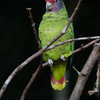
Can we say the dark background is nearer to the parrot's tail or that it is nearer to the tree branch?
the parrot's tail

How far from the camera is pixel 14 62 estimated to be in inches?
68.2

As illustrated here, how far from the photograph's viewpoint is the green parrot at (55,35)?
994 mm

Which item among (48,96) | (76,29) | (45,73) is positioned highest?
(76,29)

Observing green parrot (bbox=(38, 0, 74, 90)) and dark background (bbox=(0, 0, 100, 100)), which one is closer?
green parrot (bbox=(38, 0, 74, 90))

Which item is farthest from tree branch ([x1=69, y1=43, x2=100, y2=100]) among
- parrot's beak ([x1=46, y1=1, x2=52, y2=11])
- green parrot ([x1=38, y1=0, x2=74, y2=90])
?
parrot's beak ([x1=46, y1=1, x2=52, y2=11])

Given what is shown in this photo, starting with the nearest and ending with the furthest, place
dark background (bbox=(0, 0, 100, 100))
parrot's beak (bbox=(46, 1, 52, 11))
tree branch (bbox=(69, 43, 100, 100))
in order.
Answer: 1. tree branch (bbox=(69, 43, 100, 100))
2. parrot's beak (bbox=(46, 1, 52, 11))
3. dark background (bbox=(0, 0, 100, 100))

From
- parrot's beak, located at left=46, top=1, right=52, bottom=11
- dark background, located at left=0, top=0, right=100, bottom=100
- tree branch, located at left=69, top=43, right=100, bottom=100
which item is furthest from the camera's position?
dark background, located at left=0, top=0, right=100, bottom=100

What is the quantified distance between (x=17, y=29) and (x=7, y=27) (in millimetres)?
102

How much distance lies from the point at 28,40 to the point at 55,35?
2.45 feet

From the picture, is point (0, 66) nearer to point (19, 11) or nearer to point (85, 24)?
point (19, 11)

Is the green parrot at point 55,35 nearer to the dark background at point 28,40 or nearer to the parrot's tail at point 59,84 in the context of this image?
the parrot's tail at point 59,84

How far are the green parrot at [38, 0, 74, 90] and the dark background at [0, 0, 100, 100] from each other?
0.48 metres

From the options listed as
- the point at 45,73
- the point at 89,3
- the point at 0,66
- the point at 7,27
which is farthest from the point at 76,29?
the point at 0,66

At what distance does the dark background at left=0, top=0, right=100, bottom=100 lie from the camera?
1.60 metres
